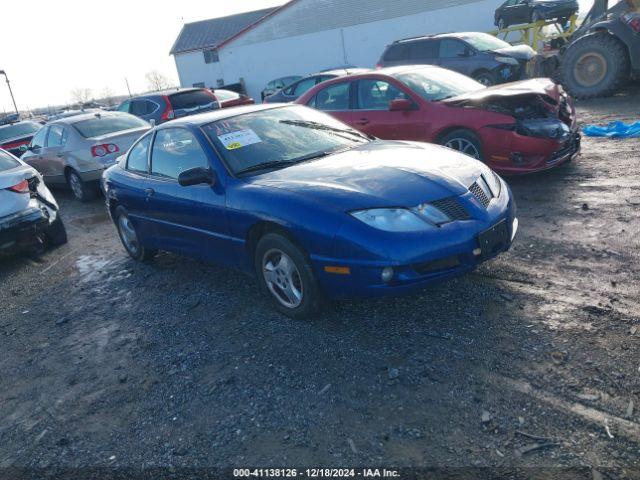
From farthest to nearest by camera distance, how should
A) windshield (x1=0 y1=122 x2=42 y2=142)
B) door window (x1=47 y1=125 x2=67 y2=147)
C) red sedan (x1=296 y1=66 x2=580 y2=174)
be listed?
windshield (x1=0 y1=122 x2=42 y2=142)
door window (x1=47 y1=125 x2=67 y2=147)
red sedan (x1=296 y1=66 x2=580 y2=174)

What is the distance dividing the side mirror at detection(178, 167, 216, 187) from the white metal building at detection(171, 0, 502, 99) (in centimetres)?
2580

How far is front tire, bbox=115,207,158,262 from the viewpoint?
5797mm

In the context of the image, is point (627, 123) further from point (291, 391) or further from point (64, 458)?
point (64, 458)

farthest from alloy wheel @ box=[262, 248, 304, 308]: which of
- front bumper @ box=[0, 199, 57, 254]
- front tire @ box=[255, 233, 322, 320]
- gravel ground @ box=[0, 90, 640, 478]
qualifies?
front bumper @ box=[0, 199, 57, 254]

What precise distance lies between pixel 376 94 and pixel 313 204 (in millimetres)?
4436

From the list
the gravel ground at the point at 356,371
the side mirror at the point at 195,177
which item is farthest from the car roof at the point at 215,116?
the gravel ground at the point at 356,371

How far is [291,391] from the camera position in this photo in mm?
3170

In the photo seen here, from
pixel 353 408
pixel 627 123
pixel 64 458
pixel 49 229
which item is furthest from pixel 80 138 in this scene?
pixel 627 123

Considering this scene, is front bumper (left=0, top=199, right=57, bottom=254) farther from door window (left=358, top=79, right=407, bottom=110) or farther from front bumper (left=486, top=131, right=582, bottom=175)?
front bumper (left=486, top=131, right=582, bottom=175)

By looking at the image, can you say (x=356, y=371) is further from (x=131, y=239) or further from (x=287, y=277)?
(x=131, y=239)

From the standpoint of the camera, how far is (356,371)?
3.25m

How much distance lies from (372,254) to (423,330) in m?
0.69

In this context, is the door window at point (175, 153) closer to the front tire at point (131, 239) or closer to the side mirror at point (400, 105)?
the front tire at point (131, 239)

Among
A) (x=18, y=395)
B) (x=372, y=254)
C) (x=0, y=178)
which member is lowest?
(x=18, y=395)
